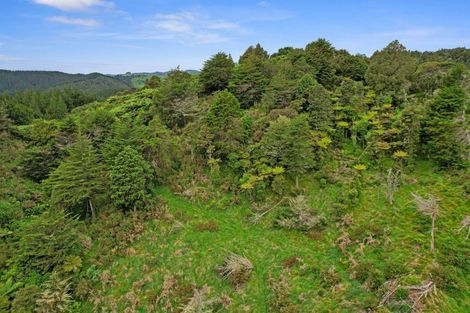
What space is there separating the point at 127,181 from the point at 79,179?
4.00 meters

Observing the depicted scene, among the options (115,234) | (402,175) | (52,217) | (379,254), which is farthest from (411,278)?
(52,217)

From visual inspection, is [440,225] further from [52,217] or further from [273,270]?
[52,217]

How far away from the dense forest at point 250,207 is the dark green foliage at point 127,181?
122 mm

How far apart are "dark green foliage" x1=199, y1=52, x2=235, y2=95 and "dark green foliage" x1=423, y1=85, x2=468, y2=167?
26.6m

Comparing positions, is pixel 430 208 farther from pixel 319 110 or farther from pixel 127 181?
pixel 127 181

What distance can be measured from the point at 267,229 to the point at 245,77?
24.1m

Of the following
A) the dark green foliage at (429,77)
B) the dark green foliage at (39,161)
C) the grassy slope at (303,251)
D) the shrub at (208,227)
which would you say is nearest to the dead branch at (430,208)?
the grassy slope at (303,251)

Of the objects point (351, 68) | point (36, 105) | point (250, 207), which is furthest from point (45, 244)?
point (36, 105)

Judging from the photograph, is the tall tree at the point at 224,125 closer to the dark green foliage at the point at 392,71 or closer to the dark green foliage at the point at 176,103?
the dark green foliage at the point at 176,103

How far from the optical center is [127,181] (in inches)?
898

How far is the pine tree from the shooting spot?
22.9 metres

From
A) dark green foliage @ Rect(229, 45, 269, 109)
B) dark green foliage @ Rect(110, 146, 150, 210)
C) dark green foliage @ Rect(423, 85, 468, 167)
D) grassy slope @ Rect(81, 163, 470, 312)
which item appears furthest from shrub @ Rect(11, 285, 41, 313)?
dark green foliage @ Rect(423, 85, 468, 167)

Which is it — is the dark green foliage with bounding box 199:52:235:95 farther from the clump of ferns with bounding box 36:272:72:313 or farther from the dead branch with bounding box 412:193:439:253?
the clump of ferns with bounding box 36:272:72:313

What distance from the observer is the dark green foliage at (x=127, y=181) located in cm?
2269
